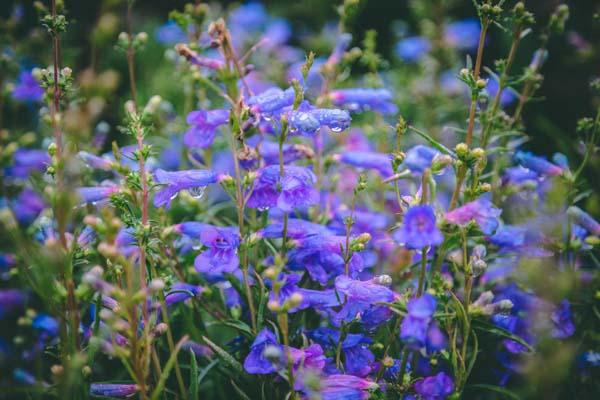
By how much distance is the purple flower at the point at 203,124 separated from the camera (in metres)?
2.17

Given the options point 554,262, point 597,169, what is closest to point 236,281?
point 554,262

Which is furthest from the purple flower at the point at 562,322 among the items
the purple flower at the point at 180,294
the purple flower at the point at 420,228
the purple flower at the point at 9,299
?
the purple flower at the point at 9,299

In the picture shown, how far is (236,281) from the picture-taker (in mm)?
2076

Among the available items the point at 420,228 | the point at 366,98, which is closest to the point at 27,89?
the point at 366,98

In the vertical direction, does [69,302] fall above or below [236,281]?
above

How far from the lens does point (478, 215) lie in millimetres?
1604

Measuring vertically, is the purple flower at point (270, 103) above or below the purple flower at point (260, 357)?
above

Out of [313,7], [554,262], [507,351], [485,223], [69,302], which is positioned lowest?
[507,351]

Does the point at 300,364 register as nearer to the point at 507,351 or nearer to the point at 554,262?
the point at 507,351

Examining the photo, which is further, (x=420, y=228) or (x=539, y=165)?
(x=539, y=165)

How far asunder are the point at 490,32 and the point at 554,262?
3.73 metres

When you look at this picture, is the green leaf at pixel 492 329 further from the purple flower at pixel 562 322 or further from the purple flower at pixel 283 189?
the purple flower at pixel 283 189

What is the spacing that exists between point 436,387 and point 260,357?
0.58m

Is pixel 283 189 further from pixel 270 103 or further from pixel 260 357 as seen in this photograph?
pixel 260 357
